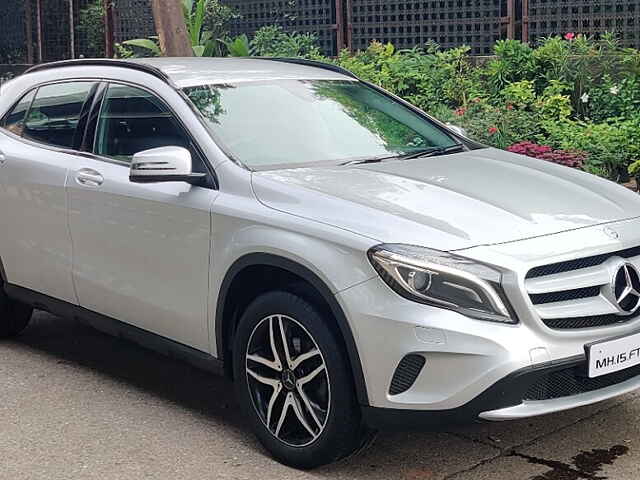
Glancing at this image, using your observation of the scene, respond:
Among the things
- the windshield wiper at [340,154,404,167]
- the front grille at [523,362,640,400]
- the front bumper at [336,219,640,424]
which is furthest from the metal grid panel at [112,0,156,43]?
the front grille at [523,362,640,400]

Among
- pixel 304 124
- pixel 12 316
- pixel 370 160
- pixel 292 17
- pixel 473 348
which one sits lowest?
pixel 12 316

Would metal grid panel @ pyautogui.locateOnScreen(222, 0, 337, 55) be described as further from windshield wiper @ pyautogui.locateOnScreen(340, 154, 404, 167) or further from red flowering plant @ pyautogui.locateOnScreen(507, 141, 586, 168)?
windshield wiper @ pyautogui.locateOnScreen(340, 154, 404, 167)

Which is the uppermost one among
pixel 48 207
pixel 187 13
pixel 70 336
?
pixel 187 13

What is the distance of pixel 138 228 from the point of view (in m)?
5.08

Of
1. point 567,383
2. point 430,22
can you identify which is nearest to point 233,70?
point 567,383

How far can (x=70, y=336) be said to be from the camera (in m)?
6.78

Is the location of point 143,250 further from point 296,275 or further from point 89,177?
point 296,275

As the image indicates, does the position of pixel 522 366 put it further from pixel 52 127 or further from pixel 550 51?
pixel 550 51

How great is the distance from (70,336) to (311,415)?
112 inches

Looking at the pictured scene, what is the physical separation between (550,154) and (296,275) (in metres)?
5.07

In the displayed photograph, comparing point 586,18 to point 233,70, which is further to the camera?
point 586,18

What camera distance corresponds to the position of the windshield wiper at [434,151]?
17.4 ft

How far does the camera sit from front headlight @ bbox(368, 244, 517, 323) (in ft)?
12.9

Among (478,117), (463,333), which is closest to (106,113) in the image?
(463,333)
